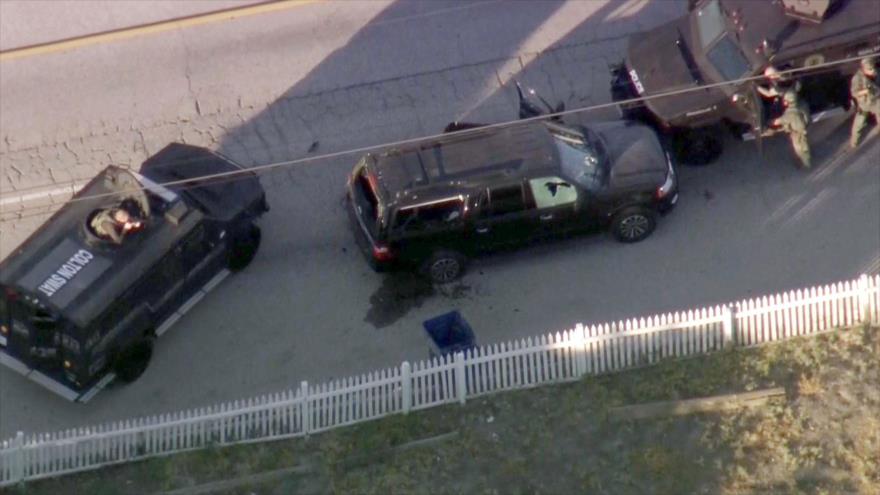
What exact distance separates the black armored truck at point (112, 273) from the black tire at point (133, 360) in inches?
0.5

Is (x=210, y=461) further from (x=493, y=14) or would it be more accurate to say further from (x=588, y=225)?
(x=493, y=14)

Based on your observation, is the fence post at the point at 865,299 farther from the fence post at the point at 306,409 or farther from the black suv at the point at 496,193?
the fence post at the point at 306,409

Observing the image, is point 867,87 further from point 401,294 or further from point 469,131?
point 401,294

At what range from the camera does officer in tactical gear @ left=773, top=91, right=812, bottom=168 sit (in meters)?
18.5

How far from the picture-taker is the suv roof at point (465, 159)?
17812 mm

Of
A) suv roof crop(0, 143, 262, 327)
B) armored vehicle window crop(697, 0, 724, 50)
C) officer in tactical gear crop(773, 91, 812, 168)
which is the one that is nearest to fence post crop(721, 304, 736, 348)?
officer in tactical gear crop(773, 91, 812, 168)

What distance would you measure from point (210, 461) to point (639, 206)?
5.95 metres

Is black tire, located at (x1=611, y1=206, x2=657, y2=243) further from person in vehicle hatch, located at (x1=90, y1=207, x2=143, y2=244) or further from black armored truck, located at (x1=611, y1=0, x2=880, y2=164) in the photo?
person in vehicle hatch, located at (x1=90, y1=207, x2=143, y2=244)

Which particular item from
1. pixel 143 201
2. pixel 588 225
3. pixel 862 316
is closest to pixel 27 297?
pixel 143 201

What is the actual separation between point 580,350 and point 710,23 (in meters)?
5.13

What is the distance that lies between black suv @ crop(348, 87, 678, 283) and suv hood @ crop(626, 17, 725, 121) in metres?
0.73

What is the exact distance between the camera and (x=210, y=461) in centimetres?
1653

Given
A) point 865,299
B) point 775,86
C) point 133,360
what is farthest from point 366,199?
point 865,299

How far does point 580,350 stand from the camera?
1678 centimetres
